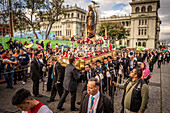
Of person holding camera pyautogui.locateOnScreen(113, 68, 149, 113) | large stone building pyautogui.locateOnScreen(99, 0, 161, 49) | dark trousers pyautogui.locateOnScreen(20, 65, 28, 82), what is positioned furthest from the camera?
large stone building pyautogui.locateOnScreen(99, 0, 161, 49)

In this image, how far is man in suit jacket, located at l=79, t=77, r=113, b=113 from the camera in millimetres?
2244

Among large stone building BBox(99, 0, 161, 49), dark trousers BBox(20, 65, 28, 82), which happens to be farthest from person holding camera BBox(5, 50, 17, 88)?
large stone building BBox(99, 0, 161, 49)

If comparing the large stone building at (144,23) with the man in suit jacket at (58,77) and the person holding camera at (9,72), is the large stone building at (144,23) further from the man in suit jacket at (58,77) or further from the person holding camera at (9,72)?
the man in suit jacket at (58,77)

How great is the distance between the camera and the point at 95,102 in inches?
91.0

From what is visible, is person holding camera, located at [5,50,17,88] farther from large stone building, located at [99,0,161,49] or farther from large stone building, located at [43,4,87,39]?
large stone building, located at [99,0,161,49]

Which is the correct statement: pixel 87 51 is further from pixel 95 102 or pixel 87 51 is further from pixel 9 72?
pixel 95 102

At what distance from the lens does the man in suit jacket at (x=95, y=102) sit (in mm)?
2244

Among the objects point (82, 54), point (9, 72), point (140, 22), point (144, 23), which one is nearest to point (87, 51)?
point (82, 54)

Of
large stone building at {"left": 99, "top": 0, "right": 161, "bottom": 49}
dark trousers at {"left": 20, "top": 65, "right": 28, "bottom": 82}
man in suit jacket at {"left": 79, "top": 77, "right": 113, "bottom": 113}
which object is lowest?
dark trousers at {"left": 20, "top": 65, "right": 28, "bottom": 82}

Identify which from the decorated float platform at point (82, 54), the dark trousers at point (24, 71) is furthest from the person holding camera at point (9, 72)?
the decorated float platform at point (82, 54)

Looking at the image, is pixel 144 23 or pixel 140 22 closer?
pixel 144 23

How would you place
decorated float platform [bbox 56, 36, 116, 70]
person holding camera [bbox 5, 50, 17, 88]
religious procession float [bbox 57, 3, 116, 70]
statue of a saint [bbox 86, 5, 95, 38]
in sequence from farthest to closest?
statue of a saint [bbox 86, 5, 95, 38]
religious procession float [bbox 57, 3, 116, 70]
decorated float platform [bbox 56, 36, 116, 70]
person holding camera [bbox 5, 50, 17, 88]

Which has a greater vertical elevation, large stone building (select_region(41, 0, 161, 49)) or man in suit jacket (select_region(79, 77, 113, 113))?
large stone building (select_region(41, 0, 161, 49))

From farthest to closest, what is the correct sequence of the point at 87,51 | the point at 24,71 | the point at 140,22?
the point at 140,22 → the point at 87,51 → the point at 24,71
